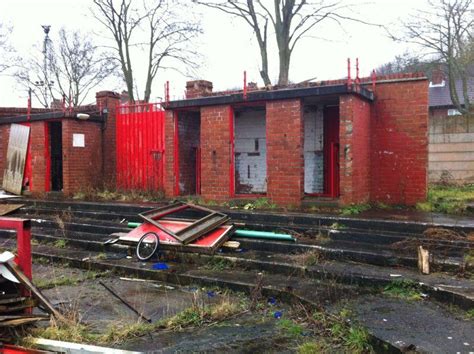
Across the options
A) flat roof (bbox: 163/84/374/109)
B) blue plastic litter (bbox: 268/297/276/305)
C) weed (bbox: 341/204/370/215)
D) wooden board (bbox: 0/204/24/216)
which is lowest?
blue plastic litter (bbox: 268/297/276/305)

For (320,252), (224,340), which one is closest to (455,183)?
(320,252)

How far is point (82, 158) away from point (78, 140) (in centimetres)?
54

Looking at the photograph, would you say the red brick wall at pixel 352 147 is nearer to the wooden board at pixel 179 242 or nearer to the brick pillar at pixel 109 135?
the wooden board at pixel 179 242

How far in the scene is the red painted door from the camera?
10.5 m

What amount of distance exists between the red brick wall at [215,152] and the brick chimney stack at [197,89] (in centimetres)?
201

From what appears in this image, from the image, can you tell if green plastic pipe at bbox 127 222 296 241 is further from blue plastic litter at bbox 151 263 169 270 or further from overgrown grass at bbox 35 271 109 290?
overgrown grass at bbox 35 271 109 290

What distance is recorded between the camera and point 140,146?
492 inches

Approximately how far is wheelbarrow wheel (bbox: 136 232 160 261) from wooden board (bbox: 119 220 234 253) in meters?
0.11

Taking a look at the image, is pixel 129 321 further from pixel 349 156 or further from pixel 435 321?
pixel 349 156

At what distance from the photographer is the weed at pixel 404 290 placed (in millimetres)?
5059

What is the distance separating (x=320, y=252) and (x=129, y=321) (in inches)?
125

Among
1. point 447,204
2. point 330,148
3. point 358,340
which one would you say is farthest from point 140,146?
point 358,340

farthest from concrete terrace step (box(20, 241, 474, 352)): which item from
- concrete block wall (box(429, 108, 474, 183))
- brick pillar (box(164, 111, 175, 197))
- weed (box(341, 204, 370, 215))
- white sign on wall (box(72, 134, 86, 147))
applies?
concrete block wall (box(429, 108, 474, 183))

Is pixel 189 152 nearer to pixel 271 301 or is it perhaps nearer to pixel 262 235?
pixel 262 235
